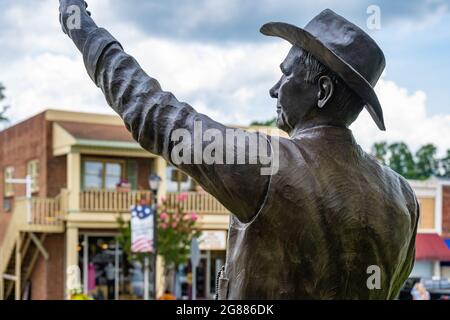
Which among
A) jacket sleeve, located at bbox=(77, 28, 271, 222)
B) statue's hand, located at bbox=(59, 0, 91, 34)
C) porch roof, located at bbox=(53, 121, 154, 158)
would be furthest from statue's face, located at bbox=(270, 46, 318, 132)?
porch roof, located at bbox=(53, 121, 154, 158)

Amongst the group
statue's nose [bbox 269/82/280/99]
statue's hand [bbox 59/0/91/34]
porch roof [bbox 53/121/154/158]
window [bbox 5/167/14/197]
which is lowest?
window [bbox 5/167/14/197]

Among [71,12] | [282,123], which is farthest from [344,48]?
[71,12]

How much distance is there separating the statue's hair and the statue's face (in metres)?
0.02

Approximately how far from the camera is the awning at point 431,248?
100 ft

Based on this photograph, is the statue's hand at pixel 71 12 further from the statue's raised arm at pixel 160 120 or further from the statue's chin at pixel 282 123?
the statue's chin at pixel 282 123

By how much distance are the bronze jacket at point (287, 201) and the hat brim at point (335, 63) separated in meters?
0.12

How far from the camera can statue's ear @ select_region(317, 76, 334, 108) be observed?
2.22 metres

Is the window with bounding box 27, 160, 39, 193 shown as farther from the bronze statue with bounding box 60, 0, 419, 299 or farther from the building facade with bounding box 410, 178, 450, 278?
the bronze statue with bounding box 60, 0, 419, 299

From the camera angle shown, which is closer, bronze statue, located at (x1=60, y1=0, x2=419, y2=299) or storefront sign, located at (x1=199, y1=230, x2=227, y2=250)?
bronze statue, located at (x1=60, y1=0, x2=419, y2=299)

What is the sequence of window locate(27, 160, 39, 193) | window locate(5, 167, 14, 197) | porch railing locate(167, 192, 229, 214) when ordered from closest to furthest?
1. porch railing locate(167, 192, 229, 214)
2. window locate(27, 160, 39, 193)
3. window locate(5, 167, 14, 197)

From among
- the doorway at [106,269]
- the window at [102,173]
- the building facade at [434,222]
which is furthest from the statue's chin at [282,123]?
the building facade at [434,222]
